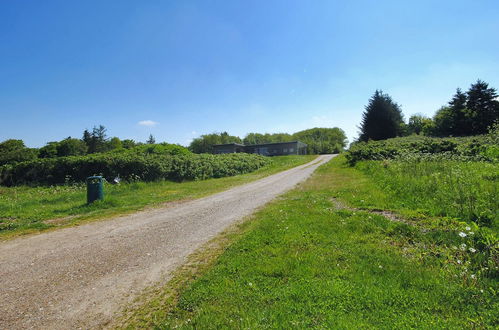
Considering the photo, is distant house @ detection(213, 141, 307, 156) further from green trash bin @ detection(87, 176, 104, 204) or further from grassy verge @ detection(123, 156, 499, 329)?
grassy verge @ detection(123, 156, 499, 329)

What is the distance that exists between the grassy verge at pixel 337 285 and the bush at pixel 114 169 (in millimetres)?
14556

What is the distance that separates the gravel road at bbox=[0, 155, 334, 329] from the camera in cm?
334

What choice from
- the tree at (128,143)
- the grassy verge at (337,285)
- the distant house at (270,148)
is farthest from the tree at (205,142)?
the grassy verge at (337,285)

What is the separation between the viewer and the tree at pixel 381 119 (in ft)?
135

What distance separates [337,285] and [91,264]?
16.0 ft

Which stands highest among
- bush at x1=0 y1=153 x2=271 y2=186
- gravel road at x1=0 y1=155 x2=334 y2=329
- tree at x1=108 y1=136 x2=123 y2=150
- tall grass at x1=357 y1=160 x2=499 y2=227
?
tree at x1=108 y1=136 x2=123 y2=150

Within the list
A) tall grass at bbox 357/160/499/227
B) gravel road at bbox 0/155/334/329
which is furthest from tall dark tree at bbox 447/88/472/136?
gravel road at bbox 0/155/334/329

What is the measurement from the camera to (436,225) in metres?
5.38

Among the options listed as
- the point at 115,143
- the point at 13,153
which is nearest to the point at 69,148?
the point at 13,153

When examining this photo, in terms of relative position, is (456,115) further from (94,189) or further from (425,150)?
(94,189)

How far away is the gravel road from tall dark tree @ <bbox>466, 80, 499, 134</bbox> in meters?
50.8

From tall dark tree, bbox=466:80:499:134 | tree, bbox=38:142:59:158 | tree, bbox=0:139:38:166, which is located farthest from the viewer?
tree, bbox=38:142:59:158

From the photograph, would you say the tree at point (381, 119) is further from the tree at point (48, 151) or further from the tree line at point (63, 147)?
the tree at point (48, 151)

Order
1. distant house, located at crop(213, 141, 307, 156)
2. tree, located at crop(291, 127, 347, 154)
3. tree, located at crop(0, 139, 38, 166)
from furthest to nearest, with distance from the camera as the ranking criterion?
tree, located at crop(291, 127, 347, 154) < distant house, located at crop(213, 141, 307, 156) < tree, located at crop(0, 139, 38, 166)
